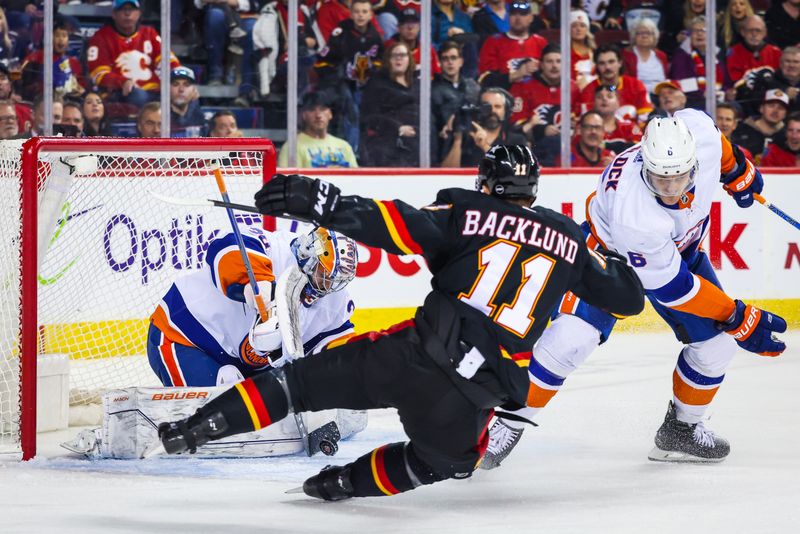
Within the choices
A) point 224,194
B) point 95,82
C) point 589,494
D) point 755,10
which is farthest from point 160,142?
point 755,10

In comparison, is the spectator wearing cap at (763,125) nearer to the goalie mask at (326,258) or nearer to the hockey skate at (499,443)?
the hockey skate at (499,443)

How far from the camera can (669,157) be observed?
3455mm

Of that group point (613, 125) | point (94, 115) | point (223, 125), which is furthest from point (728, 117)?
point (94, 115)

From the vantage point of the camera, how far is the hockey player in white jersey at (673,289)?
139 inches

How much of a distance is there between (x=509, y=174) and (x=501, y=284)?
0.26 metres

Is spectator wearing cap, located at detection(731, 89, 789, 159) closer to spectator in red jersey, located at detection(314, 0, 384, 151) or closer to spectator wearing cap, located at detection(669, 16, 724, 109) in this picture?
spectator wearing cap, located at detection(669, 16, 724, 109)

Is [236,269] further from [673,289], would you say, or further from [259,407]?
[673,289]

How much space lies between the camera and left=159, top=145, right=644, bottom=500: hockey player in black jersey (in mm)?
2807

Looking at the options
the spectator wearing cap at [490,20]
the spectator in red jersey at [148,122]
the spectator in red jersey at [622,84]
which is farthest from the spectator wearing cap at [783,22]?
the spectator in red jersey at [148,122]

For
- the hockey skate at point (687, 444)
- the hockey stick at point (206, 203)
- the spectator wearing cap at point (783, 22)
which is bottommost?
the hockey skate at point (687, 444)

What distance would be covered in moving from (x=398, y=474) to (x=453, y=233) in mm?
580

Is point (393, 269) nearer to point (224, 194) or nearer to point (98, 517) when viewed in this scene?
point (224, 194)

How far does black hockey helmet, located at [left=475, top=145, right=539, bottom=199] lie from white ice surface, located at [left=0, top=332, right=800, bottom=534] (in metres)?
0.76

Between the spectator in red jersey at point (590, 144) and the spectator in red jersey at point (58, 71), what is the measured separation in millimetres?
2307
